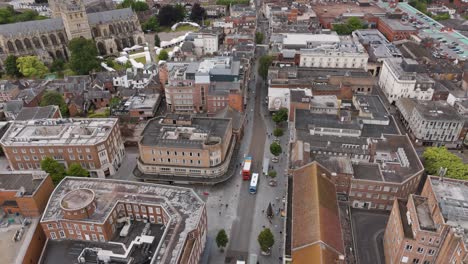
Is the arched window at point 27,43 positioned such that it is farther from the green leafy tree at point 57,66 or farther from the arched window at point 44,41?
the green leafy tree at point 57,66

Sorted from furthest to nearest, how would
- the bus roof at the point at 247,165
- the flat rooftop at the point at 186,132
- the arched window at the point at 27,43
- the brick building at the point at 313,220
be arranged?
the arched window at the point at 27,43, the bus roof at the point at 247,165, the flat rooftop at the point at 186,132, the brick building at the point at 313,220

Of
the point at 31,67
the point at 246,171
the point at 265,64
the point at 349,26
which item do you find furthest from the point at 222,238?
the point at 349,26

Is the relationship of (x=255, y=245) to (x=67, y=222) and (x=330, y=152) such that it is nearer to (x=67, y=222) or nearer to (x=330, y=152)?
(x=330, y=152)

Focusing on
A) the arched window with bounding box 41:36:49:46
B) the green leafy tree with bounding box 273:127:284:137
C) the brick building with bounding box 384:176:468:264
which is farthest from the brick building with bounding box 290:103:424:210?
the arched window with bounding box 41:36:49:46

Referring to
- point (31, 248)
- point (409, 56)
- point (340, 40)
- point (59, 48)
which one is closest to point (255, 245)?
point (31, 248)

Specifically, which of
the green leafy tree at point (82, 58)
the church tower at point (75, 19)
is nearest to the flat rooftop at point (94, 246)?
the green leafy tree at point (82, 58)

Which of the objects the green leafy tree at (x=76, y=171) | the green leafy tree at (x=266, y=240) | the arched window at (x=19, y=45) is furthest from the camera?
the arched window at (x=19, y=45)
